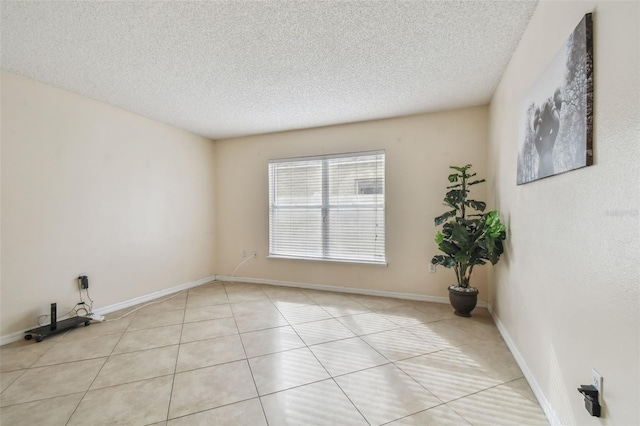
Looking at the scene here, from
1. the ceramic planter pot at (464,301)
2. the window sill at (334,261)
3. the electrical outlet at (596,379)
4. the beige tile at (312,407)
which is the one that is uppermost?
the electrical outlet at (596,379)

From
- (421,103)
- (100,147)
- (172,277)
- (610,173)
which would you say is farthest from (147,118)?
(610,173)

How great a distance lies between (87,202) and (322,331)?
297cm

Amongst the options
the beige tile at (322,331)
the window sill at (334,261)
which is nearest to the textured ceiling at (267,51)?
the window sill at (334,261)

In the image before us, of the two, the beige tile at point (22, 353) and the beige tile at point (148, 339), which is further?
the beige tile at point (148, 339)

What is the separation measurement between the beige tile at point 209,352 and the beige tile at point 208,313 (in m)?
0.61

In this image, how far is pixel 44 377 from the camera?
76.7 inches

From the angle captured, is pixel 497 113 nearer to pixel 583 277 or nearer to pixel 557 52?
pixel 557 52

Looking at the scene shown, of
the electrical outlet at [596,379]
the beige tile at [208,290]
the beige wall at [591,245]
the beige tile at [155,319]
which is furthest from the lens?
the beige tile at [208,290]

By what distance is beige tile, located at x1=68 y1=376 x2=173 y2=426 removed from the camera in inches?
60.7

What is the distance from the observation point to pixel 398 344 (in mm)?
2426

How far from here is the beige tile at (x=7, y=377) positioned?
6.08 feet

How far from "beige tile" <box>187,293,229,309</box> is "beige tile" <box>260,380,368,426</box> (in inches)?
84.7

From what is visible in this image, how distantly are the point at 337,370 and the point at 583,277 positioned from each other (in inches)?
62.7

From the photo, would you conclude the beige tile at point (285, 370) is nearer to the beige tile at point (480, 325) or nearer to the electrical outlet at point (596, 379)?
the electrical outlet at point (596, 379)
